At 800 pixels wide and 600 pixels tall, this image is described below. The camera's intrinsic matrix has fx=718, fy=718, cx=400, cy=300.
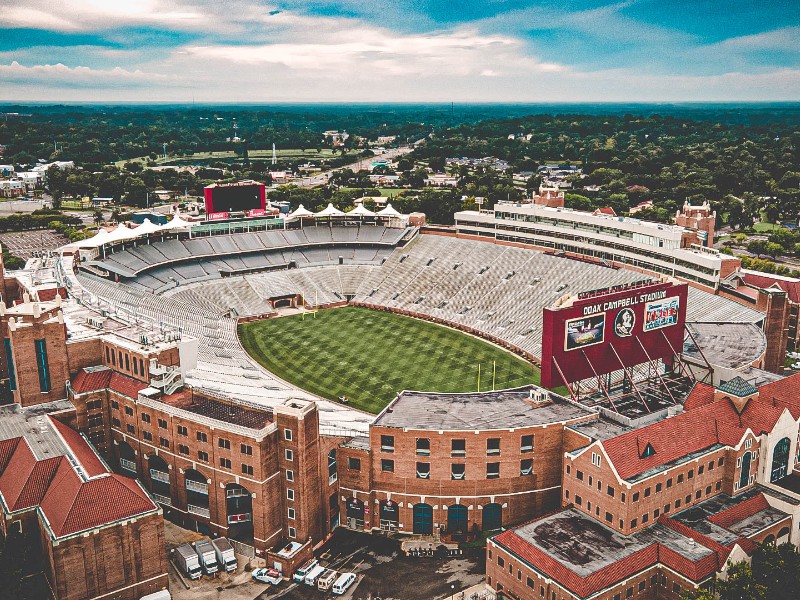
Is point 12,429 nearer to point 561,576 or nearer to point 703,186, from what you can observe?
point 561,576

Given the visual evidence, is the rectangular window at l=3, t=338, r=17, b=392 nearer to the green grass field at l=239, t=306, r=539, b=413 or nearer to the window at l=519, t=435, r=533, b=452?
the green grass field at l=239, t=306, r=539, b=413

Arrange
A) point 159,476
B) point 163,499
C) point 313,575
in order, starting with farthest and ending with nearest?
point 159,476 → point 163,499 → point 313,575

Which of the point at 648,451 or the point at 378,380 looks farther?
the point at 378,380

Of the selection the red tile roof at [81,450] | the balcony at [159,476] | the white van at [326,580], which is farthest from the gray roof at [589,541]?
the red tile roof at [81,450]

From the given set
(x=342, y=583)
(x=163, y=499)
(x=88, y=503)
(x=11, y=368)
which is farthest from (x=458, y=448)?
(x=11, y=368)

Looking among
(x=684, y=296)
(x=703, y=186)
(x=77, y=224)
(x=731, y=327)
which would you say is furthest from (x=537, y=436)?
(x=703, y=186)

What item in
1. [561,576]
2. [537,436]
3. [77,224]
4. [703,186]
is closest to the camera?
[561,576]

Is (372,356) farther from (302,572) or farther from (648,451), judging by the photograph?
(648,451)
